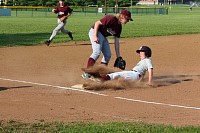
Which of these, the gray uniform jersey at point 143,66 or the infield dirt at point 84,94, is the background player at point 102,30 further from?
the gray uniform jersey at point 143,66

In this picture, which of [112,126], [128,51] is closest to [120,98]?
[112,126]

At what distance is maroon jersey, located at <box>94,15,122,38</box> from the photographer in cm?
1065

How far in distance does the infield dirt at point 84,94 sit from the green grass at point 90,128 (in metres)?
0.41

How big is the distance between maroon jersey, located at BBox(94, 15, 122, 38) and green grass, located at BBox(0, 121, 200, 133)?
4150 mm

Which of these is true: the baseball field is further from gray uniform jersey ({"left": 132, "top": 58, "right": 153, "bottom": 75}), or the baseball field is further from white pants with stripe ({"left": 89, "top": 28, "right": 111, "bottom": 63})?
white pants with stripe ({"left": 89, "top": 28, "right": 111, "bottom": 63})

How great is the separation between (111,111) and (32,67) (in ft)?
19.1

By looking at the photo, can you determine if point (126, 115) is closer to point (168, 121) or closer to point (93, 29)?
point (168, 121)

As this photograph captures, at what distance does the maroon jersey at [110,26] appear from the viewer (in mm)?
10648

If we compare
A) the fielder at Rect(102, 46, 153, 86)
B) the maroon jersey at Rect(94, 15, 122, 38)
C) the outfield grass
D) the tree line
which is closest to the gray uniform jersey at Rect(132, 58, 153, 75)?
the fielder at Rect(102, 46, 153, 86)

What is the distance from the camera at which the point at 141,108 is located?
26.8 ft

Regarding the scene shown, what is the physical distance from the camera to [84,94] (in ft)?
30.7

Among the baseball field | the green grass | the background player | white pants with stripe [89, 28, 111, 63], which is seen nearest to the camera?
the green grass

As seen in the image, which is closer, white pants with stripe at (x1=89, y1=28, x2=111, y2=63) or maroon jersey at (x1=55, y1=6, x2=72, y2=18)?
white pants with stripe at (x1=89, y1=28, x2=111, y2=63)

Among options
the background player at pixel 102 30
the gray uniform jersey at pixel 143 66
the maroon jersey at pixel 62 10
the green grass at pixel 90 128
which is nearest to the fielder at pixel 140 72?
the gray uniform jersey at pixel 143 66
